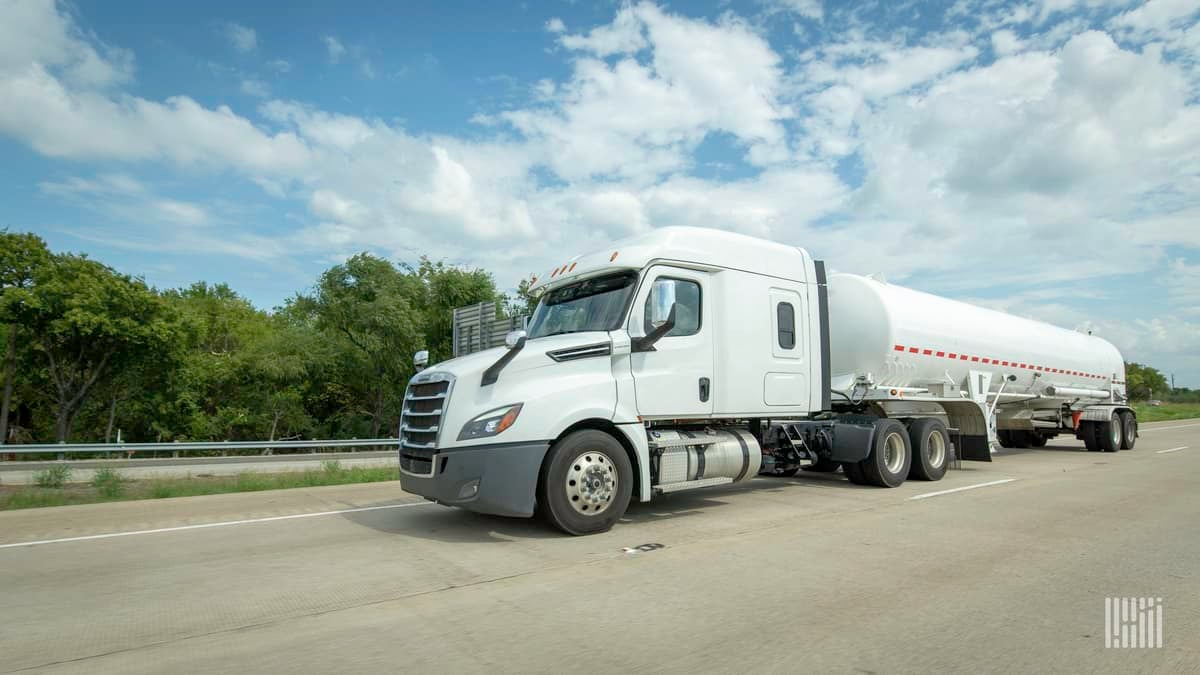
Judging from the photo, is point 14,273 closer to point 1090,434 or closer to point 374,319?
point 374,319

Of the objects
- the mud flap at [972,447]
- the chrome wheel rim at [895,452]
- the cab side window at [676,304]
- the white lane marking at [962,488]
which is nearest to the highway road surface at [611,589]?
the white lane marking at [962,488]

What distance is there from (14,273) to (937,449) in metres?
38.9

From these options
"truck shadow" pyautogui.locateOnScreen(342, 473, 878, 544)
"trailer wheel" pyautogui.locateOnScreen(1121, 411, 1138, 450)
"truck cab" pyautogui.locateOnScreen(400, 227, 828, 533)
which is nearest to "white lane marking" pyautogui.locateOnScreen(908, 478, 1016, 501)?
"truck shadow" pyautogui.locateOnScreen(342, 473, 878, 544)

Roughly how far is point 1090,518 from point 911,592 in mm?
4209

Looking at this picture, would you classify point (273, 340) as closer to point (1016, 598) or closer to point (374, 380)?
point (374, 380)

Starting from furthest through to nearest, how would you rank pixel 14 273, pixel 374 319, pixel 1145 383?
pixel 1145 383, pixel 374 319, pixel 14 273

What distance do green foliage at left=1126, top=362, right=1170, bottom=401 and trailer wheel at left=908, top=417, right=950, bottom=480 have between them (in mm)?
130197

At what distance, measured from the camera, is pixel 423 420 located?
6844 mm

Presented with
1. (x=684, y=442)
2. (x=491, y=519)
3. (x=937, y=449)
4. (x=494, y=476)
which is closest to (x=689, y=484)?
(x=684, y=442)

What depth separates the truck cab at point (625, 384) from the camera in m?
6.42

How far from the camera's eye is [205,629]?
4.09m

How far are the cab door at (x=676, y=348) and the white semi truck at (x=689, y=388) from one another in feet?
0.06

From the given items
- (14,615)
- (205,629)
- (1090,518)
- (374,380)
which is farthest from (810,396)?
(374,380)

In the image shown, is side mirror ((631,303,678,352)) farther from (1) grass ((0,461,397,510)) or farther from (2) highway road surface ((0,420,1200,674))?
(1) grass ((0,461,397,510))
